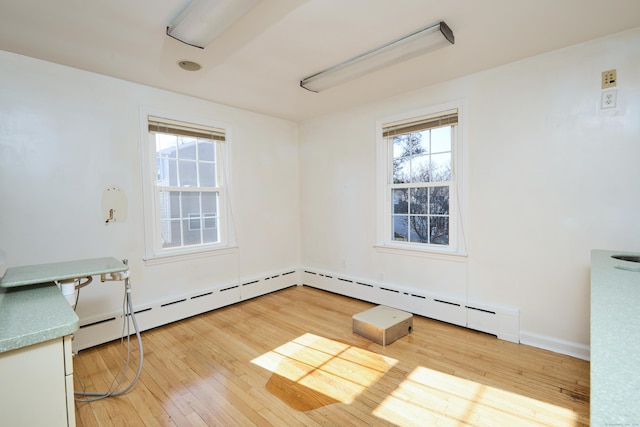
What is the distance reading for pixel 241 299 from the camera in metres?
4.13

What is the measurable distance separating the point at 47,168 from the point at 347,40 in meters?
2.81

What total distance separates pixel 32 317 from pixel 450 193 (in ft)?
11.1

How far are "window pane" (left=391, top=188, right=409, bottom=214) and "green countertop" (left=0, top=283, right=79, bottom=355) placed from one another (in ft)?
10.8

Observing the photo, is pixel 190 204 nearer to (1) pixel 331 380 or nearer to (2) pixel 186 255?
(2) pixel 186 255

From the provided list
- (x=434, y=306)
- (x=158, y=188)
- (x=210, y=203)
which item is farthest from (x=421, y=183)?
(x=158, y=188)

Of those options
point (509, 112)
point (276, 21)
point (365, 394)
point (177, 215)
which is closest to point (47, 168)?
point (177, 215)

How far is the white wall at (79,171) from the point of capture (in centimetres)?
256

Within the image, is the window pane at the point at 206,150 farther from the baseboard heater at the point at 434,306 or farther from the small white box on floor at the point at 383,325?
the small white box on floor at the point at 383,325

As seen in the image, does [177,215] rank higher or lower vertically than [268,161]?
lower

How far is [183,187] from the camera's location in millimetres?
3613

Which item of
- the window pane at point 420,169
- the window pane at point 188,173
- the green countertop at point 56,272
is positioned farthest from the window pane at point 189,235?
the window pane at point 420,169

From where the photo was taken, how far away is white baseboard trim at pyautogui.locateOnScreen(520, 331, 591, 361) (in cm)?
258

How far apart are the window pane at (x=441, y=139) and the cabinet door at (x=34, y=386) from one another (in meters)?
3.46

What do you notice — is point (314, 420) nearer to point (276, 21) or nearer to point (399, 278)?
point (399, 278)
